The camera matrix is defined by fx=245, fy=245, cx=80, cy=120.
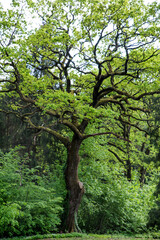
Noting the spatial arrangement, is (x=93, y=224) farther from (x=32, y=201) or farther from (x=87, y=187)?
(x=32, y=201)

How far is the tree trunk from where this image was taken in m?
10.9

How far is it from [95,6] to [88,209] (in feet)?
31.6

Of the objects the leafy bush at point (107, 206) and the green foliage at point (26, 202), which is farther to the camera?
the leafy bush at point (107, 206)

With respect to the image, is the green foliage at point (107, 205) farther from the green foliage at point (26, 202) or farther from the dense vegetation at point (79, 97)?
the green foliage at point (26, 202)

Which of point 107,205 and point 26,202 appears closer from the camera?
point 26,202

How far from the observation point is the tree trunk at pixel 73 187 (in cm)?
1086

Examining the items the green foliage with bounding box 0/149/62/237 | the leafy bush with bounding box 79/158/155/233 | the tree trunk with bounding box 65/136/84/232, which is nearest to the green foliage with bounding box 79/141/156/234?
the leafy bush with bounding box 79/158/155/233

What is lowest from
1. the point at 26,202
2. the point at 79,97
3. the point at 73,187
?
the point at 26,202

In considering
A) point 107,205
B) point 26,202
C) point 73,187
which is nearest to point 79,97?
point 73,187

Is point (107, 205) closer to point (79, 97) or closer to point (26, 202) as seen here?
point (26, 202)

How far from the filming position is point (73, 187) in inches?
440

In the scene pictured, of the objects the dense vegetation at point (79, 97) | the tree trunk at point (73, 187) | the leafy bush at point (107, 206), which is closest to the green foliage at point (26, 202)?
the dense vegetation at point (79, 97)

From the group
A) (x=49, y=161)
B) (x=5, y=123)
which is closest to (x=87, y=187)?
(x=49, y=161)

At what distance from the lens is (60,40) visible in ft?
36.0
